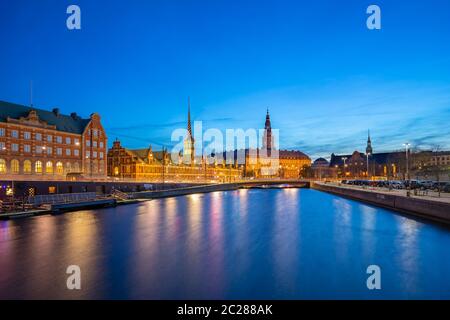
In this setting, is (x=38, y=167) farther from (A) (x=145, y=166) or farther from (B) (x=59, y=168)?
(A) (x=145, y=166)

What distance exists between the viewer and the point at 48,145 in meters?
71.9

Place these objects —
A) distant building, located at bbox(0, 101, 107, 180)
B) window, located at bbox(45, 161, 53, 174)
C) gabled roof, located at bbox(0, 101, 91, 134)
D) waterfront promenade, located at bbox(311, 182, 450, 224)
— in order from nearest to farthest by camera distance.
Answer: waterfront promenade, located at bbox(311, 182, 450, 224)
distant building, located at bbox(0, 101, 107, 180)
gabled roof, located at bbox(0, 101, 91, 134)
window, located at bbox(45, 161, 53, 174)

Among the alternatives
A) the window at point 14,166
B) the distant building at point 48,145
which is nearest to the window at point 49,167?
the distant building at point 48,145

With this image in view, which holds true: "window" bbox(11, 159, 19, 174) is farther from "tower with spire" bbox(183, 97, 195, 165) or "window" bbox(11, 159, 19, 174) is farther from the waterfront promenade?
"tower with spire" bbox(183, 97, 195, 165)

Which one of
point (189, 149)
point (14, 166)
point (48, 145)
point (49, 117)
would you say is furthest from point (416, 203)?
Answer: point (189, 149)

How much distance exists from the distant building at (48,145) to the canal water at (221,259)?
113 feet

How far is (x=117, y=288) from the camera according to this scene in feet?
49.0

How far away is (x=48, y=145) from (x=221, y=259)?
6450 centimetres

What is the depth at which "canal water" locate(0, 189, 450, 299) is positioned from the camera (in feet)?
49.1

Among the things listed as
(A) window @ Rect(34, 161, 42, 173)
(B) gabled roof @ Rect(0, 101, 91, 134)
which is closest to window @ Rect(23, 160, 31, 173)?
(A) window @ Rect(34, 161, 42, 173)

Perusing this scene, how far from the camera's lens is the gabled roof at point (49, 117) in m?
66.9

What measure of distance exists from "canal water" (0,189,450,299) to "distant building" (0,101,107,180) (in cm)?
3448
